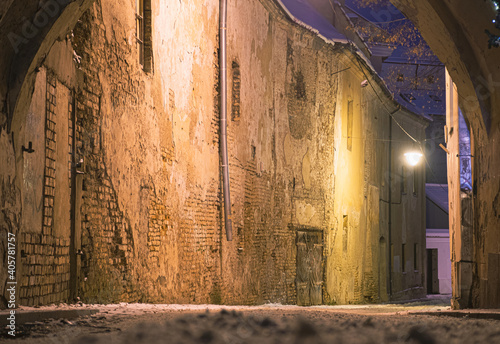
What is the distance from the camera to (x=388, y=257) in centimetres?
2316

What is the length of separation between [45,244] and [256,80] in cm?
787

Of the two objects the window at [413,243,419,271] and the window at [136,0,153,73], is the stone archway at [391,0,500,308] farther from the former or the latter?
the window at [413,243,419,271]

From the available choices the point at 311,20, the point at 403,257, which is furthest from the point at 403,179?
the point at 311,20

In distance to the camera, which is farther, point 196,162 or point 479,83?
point 196,162

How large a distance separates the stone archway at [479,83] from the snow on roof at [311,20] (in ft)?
24.5

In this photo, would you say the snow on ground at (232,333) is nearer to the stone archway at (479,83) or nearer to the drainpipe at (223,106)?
the stone archway at (479,83)

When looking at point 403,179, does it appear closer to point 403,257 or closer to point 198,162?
point 403,257

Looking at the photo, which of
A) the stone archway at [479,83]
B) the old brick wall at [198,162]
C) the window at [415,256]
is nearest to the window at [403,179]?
the window at [415,256]

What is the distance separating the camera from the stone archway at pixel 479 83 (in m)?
7.14

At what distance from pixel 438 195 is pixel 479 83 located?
23.4m

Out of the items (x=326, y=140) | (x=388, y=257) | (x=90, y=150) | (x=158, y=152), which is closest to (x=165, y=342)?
(x=90, y=150)

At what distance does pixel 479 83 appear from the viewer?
289 inches

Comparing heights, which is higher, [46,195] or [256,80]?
[256,80]

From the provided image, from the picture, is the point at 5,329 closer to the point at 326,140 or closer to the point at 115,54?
the point at 115,54
